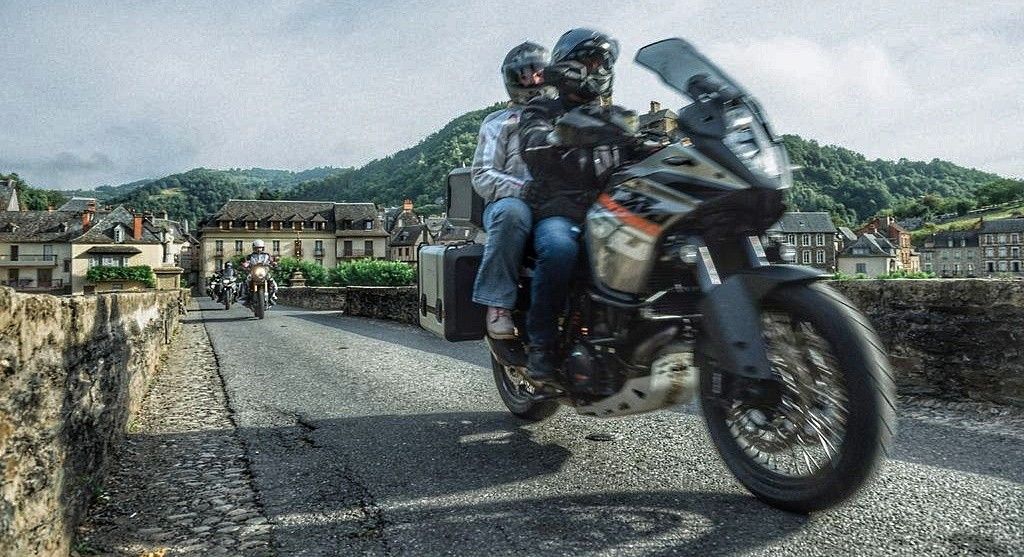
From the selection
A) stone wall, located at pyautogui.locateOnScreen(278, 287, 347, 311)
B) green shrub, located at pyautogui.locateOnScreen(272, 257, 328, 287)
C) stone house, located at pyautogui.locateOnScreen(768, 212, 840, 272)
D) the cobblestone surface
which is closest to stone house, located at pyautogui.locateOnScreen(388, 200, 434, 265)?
green shrub, located at pyautogui.locateOnScreen(272, 257, 328, 287)

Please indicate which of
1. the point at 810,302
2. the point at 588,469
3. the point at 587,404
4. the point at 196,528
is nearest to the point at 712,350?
the point at 810,302

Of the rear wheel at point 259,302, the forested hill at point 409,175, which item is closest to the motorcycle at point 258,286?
the rear wheel at point 259,302

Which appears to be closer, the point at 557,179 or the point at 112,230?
the point at 557,179

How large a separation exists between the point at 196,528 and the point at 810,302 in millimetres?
2093

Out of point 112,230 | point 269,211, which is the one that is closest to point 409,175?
point 269,211

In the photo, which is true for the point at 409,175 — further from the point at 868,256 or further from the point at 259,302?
the point at 259,302

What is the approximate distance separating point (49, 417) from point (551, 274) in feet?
5.65

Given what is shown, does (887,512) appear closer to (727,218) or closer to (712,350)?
(712,350)

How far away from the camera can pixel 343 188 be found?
484 ft

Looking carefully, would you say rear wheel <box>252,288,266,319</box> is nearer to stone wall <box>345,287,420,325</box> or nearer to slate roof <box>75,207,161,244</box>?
stone wall <box>345,287,420,325</box>

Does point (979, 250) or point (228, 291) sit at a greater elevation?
point (979, 250)

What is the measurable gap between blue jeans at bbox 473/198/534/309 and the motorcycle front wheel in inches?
37.6

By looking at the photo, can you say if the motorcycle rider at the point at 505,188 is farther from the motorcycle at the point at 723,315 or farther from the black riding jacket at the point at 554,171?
the motorcycle at the point at 723,315

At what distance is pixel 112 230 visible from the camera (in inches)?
2709
